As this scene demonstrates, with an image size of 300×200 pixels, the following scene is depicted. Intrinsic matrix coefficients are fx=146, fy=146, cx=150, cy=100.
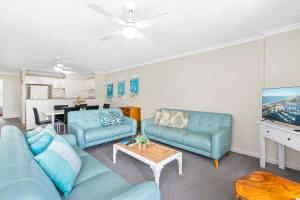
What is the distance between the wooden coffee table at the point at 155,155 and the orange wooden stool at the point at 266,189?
3.04 ft

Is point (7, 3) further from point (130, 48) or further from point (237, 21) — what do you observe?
point (237, 21)

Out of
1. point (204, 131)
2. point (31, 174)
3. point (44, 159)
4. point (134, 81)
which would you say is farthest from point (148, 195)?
point (134, 81)

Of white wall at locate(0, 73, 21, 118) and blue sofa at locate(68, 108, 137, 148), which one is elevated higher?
white wall at locate(0, 73, 21, 118)

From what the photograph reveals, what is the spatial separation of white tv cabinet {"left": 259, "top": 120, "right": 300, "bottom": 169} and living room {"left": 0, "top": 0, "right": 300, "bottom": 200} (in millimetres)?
18

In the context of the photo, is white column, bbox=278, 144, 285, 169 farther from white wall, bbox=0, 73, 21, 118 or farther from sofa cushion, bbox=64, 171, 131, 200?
white wall, bbox=0, 73, 21, 118

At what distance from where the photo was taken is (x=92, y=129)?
3471 millimetres

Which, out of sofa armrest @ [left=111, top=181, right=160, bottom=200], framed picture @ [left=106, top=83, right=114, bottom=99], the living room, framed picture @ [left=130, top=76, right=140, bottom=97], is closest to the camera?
sofa armrest @ [left=111, top=181, right=160, bottom=200]

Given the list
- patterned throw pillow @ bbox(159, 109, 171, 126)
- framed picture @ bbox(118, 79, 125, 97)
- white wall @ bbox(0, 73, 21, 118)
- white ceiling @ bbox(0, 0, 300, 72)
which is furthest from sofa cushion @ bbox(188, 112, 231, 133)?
white wall @ bbox(0, 73, 21, 118)

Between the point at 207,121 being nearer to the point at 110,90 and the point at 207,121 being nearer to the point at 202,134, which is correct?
the point at 202,134

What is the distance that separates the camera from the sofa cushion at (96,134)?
10.5ft

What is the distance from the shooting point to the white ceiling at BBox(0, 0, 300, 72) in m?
1.97

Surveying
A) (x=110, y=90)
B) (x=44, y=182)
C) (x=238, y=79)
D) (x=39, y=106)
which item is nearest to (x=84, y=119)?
(x=44, y=182)

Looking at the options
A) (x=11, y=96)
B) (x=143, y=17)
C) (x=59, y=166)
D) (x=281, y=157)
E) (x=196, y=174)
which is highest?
(x=143, y=17)

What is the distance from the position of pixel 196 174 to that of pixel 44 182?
2.19 meters
